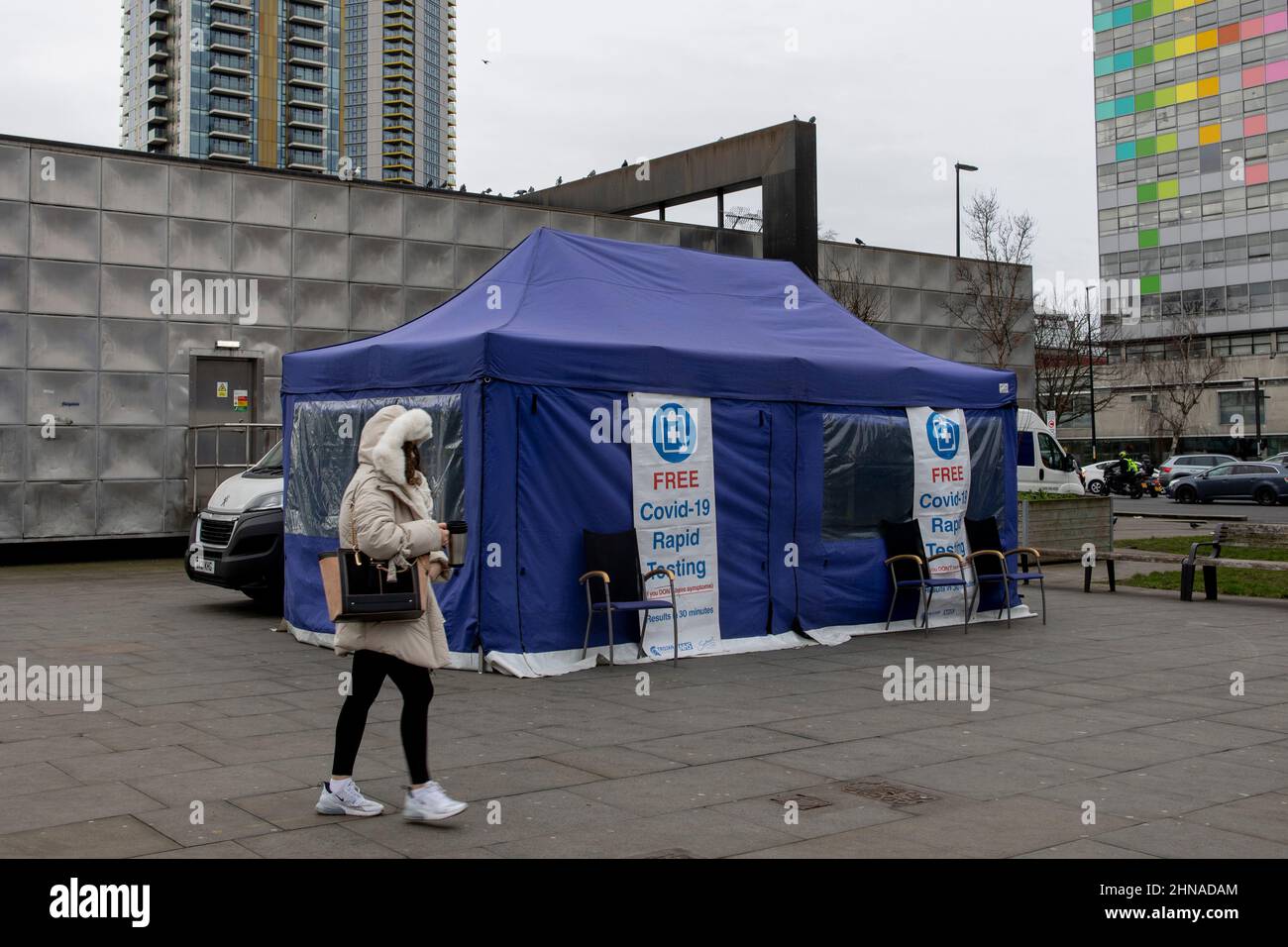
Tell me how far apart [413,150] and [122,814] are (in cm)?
15996

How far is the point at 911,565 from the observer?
12844mm

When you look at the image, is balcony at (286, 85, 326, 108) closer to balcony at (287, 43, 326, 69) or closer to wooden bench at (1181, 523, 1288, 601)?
balcony at (287, 43, 326, 69)

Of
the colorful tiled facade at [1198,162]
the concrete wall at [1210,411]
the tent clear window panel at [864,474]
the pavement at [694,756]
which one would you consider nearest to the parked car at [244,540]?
the pavement at [694,756]

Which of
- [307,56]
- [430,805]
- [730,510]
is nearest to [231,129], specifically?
[307,56]

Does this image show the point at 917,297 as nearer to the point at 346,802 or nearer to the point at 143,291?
the point at 143,291

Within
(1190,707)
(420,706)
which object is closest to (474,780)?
(420,706)

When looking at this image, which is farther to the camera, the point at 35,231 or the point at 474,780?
the point at 35,231

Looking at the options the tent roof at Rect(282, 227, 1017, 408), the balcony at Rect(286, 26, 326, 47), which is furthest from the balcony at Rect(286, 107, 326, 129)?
the tent roof at Rect(282, 227, 1017, 408)

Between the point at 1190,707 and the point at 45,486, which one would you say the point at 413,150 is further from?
the point at 1190,707

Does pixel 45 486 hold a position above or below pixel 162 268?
below

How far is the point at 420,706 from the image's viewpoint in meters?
5.90

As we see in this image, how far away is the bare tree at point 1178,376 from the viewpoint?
221 ft

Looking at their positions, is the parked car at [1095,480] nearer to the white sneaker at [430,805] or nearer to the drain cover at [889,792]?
the drain cover at [889,792]
